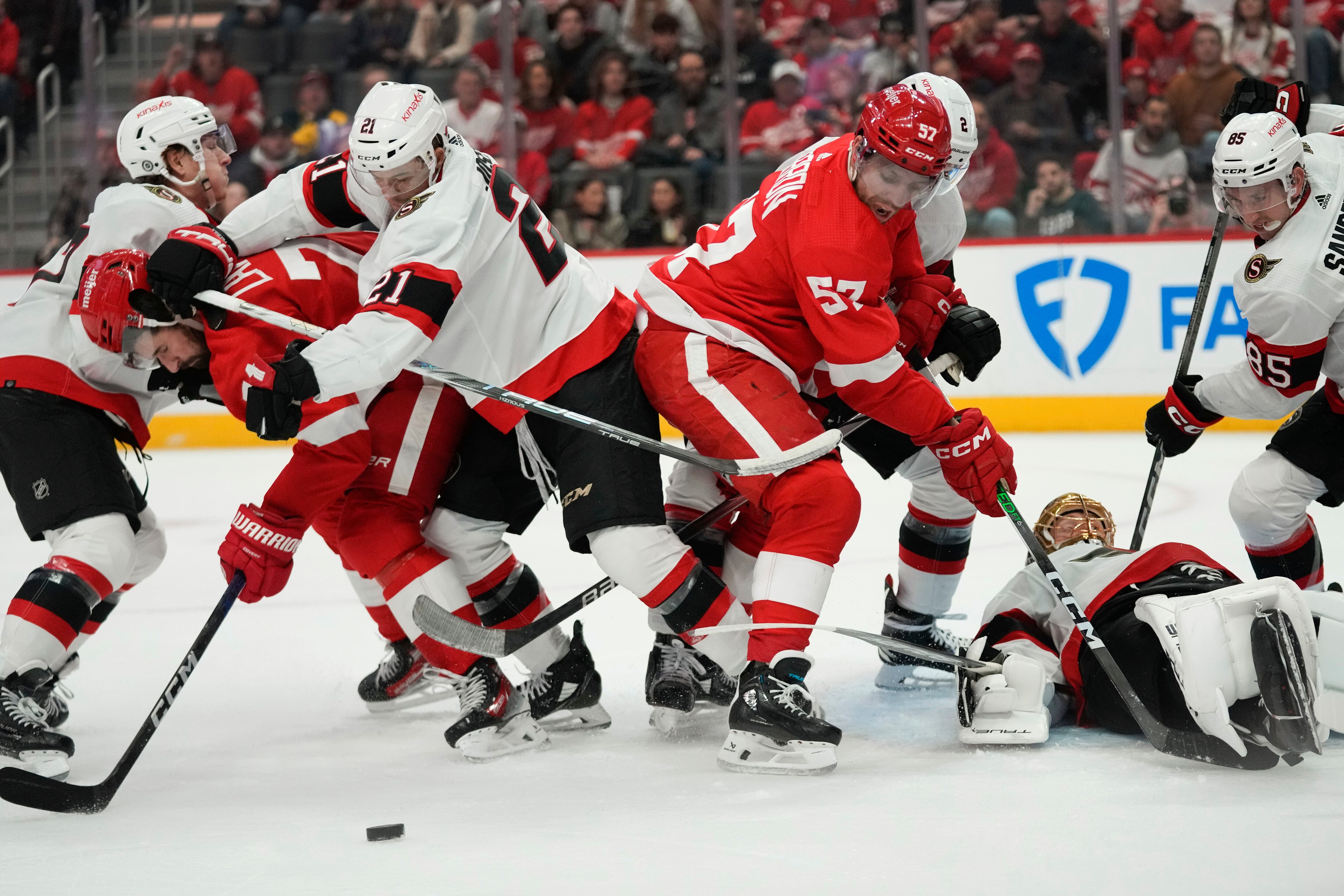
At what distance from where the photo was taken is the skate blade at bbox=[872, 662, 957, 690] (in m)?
3.24

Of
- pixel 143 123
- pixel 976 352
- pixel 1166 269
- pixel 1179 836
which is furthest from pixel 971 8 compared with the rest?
pixel 1179 836

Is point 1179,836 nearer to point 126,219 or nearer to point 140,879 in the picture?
point 140,879

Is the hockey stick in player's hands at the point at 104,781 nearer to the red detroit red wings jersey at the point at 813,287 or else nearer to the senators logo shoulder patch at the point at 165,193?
the senators logo shoulder patch at the point at 165,193

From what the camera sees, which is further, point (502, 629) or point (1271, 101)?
point (1271, 101)

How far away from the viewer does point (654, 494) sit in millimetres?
2785

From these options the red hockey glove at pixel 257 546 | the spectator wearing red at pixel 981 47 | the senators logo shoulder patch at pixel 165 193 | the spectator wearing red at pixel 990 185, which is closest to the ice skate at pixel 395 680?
the red hockey glove at pixel 257 546

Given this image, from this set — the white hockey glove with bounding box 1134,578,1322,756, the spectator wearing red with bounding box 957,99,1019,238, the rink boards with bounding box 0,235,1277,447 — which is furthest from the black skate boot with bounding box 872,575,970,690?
the spectator wearing red with bounding box 957,99,1019,238

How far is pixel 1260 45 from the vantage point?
6293 millimetres

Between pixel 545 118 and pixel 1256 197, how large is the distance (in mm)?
4678

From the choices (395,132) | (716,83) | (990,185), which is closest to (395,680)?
(395,132)

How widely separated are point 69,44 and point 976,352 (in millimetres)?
5895

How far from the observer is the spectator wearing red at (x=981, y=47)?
665 cm

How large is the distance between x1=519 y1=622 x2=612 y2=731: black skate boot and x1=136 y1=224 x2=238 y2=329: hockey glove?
3.23 feet

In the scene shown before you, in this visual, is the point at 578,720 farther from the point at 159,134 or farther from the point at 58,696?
the point at 159,134
